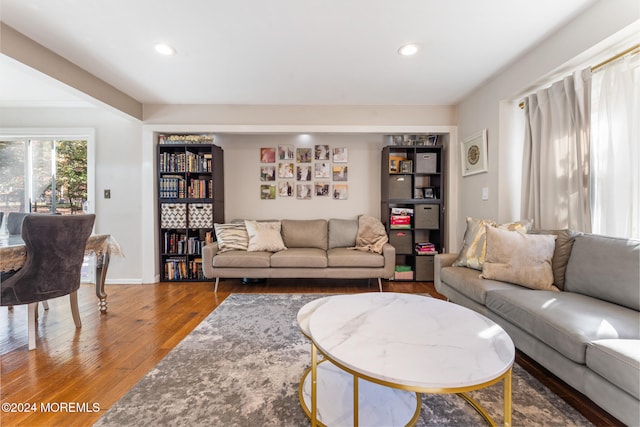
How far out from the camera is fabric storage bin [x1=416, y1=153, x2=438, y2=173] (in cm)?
363

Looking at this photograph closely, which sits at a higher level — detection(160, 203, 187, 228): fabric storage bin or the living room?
the living room

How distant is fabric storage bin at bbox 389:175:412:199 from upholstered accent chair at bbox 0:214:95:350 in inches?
128

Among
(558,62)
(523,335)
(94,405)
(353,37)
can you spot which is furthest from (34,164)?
(558,62)

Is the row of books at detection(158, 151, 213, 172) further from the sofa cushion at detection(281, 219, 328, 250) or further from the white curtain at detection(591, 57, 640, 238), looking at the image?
the white curtain at detection(591, 57, 640, 238)

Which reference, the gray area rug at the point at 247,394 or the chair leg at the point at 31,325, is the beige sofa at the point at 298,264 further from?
the chair leg at the point at 31,325

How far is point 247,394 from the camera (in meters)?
1.44

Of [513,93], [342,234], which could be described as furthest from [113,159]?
[513,93]

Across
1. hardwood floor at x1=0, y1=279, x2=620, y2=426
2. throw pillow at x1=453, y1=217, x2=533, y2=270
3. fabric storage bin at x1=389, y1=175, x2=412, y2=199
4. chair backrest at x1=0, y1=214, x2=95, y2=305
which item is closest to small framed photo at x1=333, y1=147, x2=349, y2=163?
fabric storage bin at x1=389, y1=175, x2=412, y2=199

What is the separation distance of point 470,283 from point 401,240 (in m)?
1.59

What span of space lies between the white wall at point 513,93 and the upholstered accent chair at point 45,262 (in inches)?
151

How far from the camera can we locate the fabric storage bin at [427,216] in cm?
361

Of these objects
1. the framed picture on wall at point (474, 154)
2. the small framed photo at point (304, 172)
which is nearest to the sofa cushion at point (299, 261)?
the small framed photo at point (304, 172)

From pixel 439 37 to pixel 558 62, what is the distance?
37.0 inches

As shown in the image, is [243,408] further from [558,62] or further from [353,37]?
[558,62]
